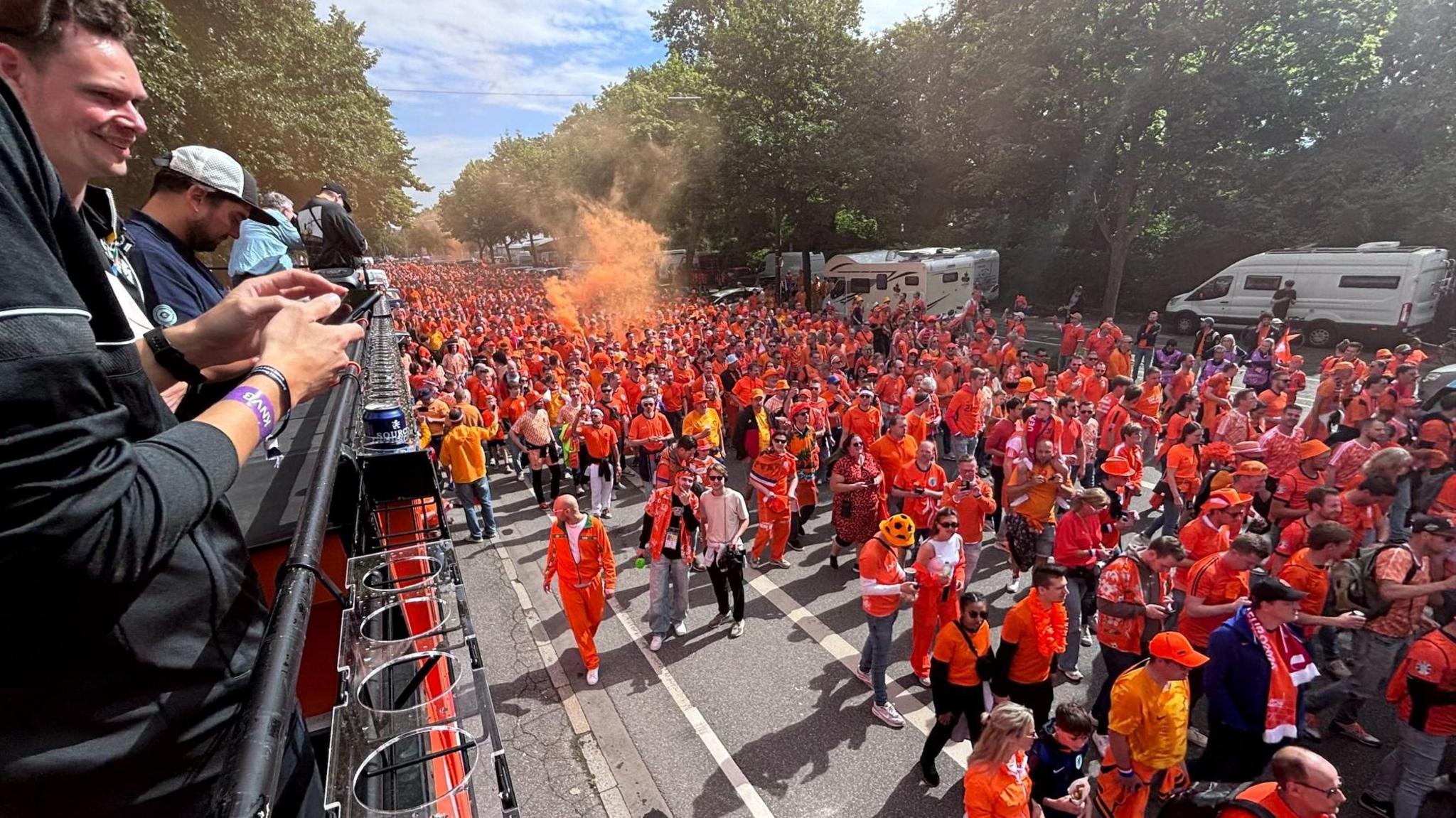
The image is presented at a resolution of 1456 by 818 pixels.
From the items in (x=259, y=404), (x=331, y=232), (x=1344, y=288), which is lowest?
(x=1344, y=288)

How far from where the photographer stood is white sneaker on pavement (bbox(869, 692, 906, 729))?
608 centimetres

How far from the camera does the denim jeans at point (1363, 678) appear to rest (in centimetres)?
537

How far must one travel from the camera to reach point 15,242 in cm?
80

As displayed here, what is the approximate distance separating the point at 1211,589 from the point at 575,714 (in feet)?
19.0

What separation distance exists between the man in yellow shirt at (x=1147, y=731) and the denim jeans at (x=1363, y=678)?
231 centimetres

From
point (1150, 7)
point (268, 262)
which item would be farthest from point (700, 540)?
point (1150, 7)

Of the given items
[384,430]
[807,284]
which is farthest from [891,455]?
[807,284]

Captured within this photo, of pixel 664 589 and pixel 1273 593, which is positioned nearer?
pixel 1273 593

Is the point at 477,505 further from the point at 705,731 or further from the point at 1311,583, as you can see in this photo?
the point at 1311,583

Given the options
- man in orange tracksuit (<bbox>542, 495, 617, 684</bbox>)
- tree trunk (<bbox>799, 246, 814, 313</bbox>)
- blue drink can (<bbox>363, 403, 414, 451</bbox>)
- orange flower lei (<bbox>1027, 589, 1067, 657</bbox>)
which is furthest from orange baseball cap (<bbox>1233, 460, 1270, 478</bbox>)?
tree trunk (<bbox>799, 246, 814, 313</bbox>)

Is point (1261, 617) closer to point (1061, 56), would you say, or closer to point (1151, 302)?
point (1061, 56)

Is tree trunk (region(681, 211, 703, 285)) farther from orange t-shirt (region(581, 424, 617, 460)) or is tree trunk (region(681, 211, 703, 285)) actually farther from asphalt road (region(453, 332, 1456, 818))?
asphalt road (region(453, 332, 1456, 818))

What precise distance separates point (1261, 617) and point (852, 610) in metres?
4.17

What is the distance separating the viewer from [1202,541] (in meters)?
6.21
